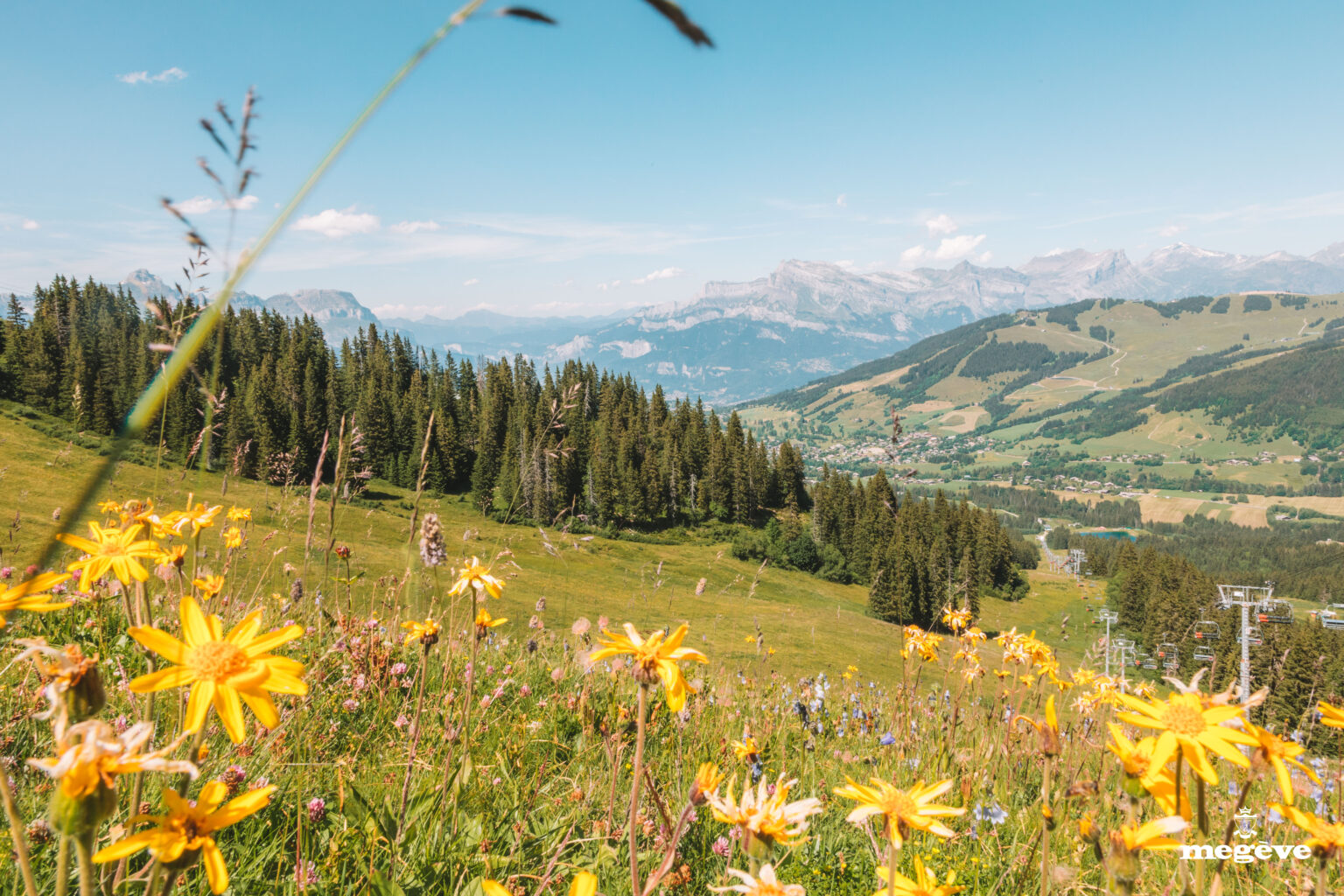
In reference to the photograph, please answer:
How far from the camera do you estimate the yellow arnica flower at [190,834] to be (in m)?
0.86

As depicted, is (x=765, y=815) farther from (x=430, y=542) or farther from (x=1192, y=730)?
(x=430, y=542)

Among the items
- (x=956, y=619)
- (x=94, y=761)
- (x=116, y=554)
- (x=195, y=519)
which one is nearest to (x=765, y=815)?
(x=94, y=761)

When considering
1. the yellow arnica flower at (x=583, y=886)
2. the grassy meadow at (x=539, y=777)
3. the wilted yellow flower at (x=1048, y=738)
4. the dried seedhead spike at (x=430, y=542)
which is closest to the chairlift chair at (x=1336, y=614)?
the grassy meadow at (x=539, y=777)

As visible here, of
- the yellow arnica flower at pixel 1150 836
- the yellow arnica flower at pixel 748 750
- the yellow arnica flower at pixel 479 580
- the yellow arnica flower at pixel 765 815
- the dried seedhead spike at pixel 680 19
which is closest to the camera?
the dried seedhead spike at pixel 680 19

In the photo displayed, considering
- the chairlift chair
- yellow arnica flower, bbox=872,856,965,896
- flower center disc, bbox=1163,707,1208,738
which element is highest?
flower center disc, bbox=1163,707,1208,738

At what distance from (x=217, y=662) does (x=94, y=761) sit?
28 centimetres

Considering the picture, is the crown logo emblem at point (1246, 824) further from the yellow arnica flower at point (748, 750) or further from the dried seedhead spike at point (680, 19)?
the dried seedhead spike at point (680, 19)

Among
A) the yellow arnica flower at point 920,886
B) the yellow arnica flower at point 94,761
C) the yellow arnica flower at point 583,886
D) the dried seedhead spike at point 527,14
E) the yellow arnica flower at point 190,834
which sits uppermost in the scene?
the dried seedhead spike at point 527,14

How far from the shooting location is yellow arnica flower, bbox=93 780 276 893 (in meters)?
0.86

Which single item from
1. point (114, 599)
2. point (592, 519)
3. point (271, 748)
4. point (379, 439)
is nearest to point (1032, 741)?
point (271, 748)

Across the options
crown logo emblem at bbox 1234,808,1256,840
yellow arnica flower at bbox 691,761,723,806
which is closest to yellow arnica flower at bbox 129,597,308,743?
yellow arnica flower at bbox 691,761,723,806

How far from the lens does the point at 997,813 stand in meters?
3.05

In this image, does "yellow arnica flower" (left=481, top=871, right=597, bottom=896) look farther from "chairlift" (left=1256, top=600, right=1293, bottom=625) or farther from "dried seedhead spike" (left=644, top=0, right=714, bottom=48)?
"chairlift" (left=1256, top=600, right=1293, bottom=625)

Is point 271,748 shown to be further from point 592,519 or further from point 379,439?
point 379,439
